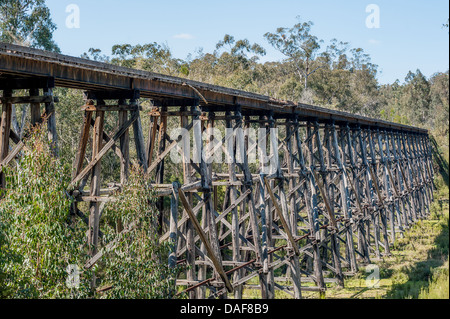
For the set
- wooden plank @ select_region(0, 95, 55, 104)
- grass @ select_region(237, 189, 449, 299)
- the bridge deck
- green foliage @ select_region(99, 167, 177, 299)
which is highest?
the bridge deck

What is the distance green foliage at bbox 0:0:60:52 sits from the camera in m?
23.8

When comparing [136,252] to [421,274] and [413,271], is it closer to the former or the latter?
[421,274]

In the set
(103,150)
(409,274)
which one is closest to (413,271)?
(409,274)

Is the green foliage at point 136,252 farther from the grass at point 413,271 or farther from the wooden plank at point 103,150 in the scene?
the grass at point 413,271

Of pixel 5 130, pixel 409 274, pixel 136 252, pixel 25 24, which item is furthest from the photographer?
pixel 25 24

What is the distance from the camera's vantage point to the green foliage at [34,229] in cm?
594

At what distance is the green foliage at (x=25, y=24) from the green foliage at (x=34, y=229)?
59.9 feet

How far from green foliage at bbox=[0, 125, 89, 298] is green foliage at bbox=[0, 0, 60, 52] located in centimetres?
1826

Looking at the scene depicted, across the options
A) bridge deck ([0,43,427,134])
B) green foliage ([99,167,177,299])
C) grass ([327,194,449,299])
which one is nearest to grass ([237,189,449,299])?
grass ([327,194,449,299])

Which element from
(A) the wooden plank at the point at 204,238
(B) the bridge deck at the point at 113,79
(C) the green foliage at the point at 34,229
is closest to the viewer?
(C) the green foliage at the point at 34,229

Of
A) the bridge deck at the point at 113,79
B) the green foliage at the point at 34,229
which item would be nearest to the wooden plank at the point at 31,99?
the bridge deck at the point at 113,79

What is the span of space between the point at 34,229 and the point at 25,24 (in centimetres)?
2164

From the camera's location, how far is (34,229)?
234 inches

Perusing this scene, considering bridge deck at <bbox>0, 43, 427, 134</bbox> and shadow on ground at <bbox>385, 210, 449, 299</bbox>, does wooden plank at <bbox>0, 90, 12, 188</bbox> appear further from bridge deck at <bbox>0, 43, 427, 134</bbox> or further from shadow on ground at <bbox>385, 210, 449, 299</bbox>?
shadow on ground at <bbox>385, 210, 449, 299</bbox>
